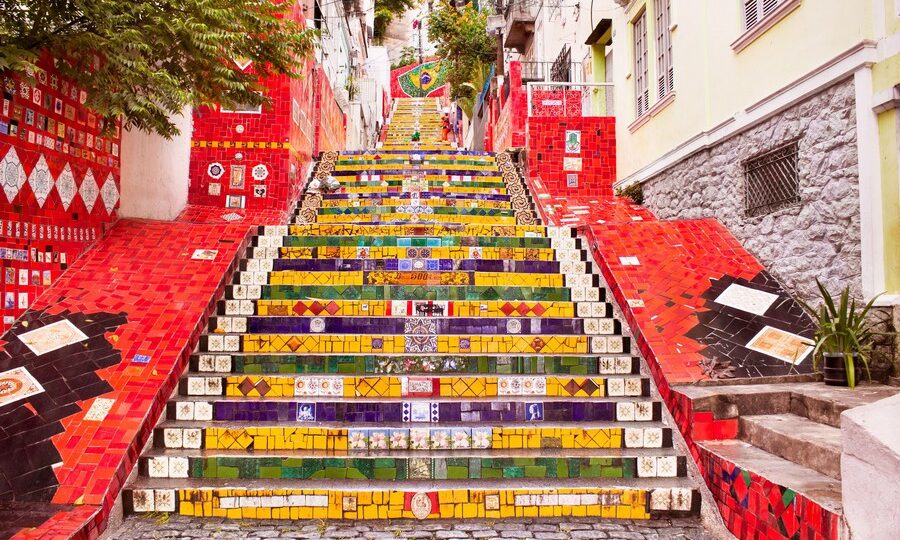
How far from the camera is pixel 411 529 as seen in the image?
381cm

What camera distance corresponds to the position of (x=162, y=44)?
4.91 m

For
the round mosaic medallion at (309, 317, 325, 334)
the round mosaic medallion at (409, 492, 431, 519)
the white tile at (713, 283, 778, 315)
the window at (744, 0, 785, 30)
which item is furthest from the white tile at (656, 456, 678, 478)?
the window at (744, 0, 785, 30)

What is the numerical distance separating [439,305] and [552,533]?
8.36ft

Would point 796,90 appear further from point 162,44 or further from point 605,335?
point 162,44

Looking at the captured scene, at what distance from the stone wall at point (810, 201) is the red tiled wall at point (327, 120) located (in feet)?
26.4

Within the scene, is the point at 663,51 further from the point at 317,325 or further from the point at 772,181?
the point at 317,325

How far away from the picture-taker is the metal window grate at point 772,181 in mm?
5898

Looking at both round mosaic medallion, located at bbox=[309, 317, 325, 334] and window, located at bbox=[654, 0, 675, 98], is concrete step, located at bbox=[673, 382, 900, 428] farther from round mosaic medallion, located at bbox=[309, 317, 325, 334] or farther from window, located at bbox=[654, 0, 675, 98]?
window, located at bbox=[654, 0, 675, 98]

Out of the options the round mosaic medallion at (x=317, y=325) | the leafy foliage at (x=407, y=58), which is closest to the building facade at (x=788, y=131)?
the round mosaic medallion at (x=317, y=325)

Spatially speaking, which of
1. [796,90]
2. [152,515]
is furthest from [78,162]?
[796,90]

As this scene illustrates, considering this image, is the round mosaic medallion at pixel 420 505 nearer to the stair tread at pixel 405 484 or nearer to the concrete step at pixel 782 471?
the stair tread at pixel 405 484

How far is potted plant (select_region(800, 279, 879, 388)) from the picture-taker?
450 centimetres

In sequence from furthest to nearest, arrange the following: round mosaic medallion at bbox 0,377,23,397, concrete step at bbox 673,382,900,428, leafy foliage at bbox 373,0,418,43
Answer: leafy foliage at bbox 373,0,418,43 → round mosaic medallion at bbox 0,377,23,397 → concrete step at bbox 673,382,900,428

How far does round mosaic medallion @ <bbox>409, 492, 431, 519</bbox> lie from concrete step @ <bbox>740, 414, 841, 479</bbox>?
220cm
